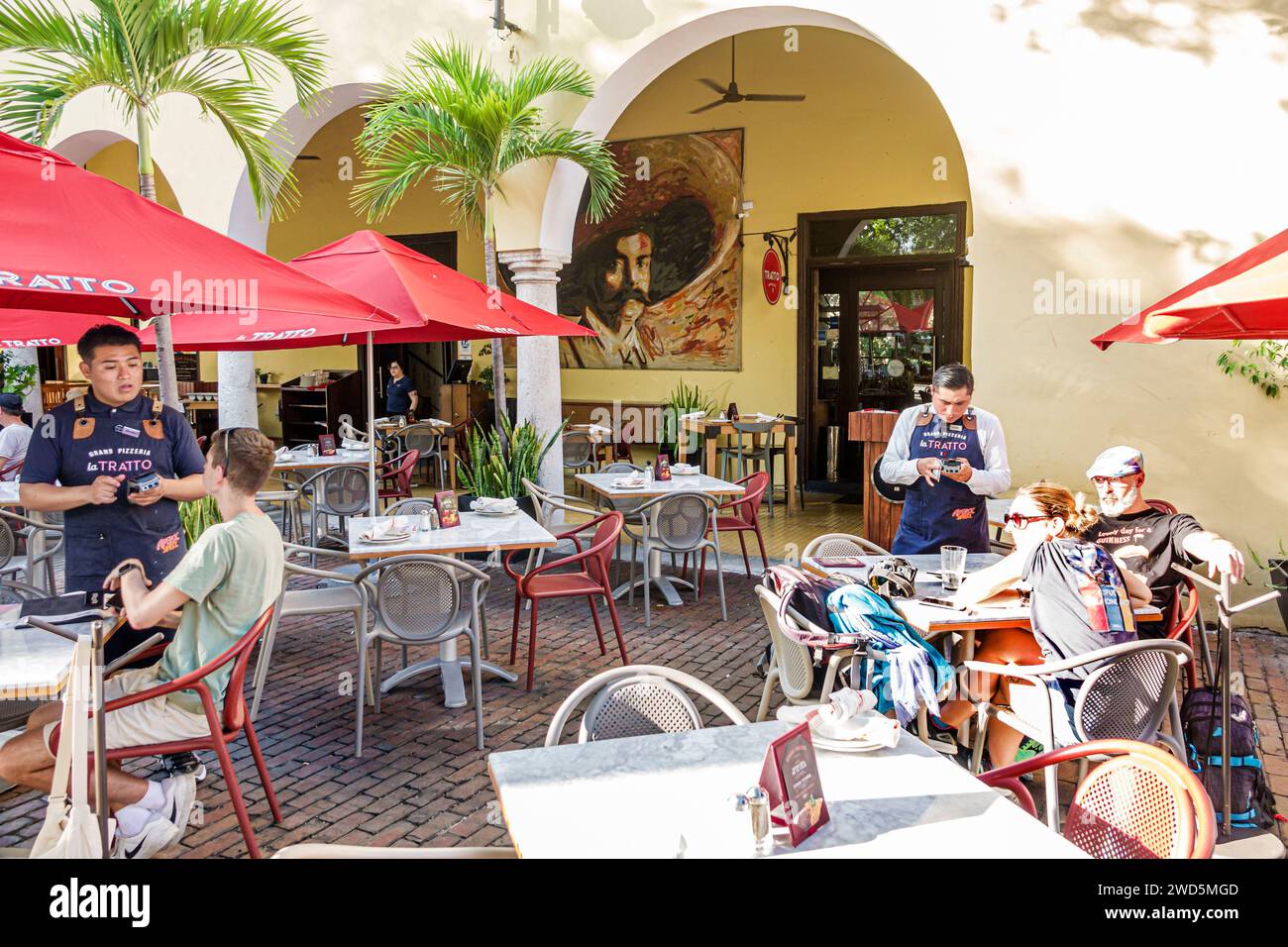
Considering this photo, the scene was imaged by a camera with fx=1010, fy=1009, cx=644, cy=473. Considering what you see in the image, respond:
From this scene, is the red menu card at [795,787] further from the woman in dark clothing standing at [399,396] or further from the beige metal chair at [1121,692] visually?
the woman in dark clothing standing at [399,396]

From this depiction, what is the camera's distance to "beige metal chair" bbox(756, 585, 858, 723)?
3641 millimetres

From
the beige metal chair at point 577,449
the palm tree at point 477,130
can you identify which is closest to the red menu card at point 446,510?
the palm tree at point 477,130

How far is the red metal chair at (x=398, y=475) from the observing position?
9.06 m

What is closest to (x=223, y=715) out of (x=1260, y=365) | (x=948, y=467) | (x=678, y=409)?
(x=948, y=467)

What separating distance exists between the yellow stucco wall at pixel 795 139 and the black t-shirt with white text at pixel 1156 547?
815cm

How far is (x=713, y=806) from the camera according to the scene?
2.20m

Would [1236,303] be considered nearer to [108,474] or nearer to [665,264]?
[108,474]

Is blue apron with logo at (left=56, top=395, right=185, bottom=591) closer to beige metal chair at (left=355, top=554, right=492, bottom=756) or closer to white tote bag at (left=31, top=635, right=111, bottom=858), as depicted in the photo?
beige metal chair at (left=355, top=554, right=492, bottom=756)

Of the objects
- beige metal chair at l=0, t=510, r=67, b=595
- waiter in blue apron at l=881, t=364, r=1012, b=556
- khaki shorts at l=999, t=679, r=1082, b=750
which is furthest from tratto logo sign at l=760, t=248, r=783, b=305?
khaki shorts at l=999, t=679, r=1082, b=750

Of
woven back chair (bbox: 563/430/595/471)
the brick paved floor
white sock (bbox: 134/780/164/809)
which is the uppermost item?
woven back chair (bbox: 563/430/595/471)

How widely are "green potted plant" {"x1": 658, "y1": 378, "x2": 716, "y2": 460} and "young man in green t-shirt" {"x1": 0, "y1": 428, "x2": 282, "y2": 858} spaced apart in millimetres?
8125

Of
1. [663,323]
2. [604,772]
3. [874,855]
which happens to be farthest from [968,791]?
[663,323]

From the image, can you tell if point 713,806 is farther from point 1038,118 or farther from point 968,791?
point 1038,118

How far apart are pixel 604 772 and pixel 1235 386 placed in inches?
232
